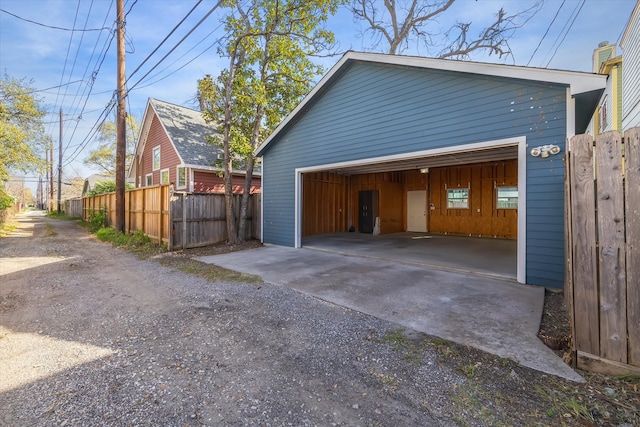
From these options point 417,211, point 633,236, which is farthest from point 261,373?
point 417,211

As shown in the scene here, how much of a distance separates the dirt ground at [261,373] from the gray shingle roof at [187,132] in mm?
10612

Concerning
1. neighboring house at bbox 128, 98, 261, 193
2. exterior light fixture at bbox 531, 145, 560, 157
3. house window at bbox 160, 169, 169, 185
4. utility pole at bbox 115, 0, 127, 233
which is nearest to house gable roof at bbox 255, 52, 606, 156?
exterior light fixture at bbox 531, 145, 560, 157

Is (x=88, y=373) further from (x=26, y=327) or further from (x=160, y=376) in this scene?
(x=26, y=327)

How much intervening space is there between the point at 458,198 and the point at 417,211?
2.07 metres

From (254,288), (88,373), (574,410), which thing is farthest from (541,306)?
(88,373)

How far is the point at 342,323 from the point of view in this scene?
3.38 metres

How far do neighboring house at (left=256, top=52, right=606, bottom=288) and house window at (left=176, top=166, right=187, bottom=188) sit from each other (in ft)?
18.1

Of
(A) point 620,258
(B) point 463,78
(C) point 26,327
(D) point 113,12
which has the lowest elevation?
(C) point 26,327

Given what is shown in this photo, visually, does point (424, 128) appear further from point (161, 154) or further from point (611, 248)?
point (161, 154)

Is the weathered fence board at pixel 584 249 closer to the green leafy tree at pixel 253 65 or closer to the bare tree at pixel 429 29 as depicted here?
the green leafy tree at pixel 253 65

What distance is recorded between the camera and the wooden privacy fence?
216 cm

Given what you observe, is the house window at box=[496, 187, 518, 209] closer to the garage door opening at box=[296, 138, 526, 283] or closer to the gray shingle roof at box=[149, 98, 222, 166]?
Result: the garage door opening at box=[296, 138, 526, 283]

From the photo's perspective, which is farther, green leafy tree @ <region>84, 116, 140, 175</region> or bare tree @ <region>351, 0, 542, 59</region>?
green leafy tree @ <region>84, 116, 140, 175</region>

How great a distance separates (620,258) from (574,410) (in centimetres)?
120
